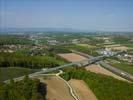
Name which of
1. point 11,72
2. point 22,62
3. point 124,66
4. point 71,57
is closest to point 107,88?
point 11,72

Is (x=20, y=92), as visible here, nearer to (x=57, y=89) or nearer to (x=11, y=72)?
(x=57, y=89)

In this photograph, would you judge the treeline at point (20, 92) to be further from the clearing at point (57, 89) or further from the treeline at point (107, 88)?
the treeline at point (107, 88)

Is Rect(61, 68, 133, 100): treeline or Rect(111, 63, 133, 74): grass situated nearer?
Rect(61, 68, 133, 100): treeline

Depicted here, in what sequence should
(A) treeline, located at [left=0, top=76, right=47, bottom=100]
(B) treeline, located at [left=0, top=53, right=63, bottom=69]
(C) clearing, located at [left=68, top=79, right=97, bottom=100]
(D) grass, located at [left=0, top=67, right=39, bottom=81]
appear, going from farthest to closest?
(B) treeline, located at [left=0, top=53, right=63, bottom=69] → (D) grass, located at [left=0, top=67, right=39, bottom=81] → (C) clearing, located at [left=68, top=79, right=97, bottom=100] → (A) treeline, located at [left=0, top=76, right=47, bottom=100]

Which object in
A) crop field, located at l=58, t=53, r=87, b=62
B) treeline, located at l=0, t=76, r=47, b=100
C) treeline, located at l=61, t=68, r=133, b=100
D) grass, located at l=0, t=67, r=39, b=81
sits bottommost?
crop field, located at l=58, t=53, r=87, b=62

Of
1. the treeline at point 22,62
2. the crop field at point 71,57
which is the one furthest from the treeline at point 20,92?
the crop field at point 71,57

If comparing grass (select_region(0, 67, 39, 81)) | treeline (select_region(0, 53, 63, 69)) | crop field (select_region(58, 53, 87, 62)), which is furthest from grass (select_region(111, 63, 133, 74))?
grass (select_region(0, 67, 39, 81))

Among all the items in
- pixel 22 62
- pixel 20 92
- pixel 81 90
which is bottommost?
pixel 81 90

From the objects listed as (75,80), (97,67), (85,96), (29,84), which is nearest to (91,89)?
(85,96)

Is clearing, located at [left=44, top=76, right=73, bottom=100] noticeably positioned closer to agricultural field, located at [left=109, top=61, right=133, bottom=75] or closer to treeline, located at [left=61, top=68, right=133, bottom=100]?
treeline, located at [left=61, top=68, right=133, bottom=100]

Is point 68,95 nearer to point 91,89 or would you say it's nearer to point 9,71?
point 91,89
